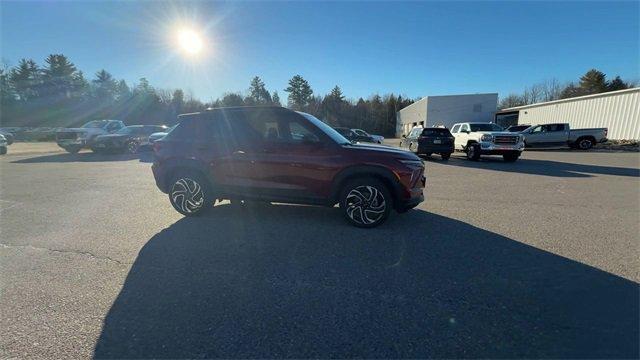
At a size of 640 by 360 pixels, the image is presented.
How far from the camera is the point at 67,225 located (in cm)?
553

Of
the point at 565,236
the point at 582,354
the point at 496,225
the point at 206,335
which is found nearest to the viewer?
the point at 582,354

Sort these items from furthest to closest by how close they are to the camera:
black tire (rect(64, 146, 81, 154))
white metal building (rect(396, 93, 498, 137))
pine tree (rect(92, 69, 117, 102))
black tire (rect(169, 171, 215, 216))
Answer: pine tree (rect(92, 69, 117, 102)) < white metal building (rect(396, 93, 498, 137)) < black tire (rect(64, 146, 81, 154)) < black tire (rect(169, 171, 215, 216))

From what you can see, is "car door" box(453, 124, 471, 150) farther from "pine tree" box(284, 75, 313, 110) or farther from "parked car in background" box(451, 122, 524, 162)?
"pine tree" box(284, 75, 313, 110)

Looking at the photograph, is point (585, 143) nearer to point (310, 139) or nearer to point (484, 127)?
point (484, 127)

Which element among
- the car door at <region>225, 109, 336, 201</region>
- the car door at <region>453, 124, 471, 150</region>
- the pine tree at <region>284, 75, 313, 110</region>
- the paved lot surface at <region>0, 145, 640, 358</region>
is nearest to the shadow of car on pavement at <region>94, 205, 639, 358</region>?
the paved lot surface at <region>0, 145, 640, 358</region>

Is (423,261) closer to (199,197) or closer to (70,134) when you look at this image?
(199,197)

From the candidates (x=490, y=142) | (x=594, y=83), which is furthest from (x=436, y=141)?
(x=594, y=83)

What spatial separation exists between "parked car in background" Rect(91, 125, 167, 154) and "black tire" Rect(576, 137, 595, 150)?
3042cm

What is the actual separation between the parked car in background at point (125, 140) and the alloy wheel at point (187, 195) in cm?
1592

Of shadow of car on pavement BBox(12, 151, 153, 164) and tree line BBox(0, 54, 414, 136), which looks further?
tree line BBox(0, 54, 414, 136)

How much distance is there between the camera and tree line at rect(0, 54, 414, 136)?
57688 mm

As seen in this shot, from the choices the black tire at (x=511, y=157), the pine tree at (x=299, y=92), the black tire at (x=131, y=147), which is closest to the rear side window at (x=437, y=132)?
the black tire at (x=511, y=157)

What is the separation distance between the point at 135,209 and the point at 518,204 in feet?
26.3

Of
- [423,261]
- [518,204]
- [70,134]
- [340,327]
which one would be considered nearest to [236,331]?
[340,327]
